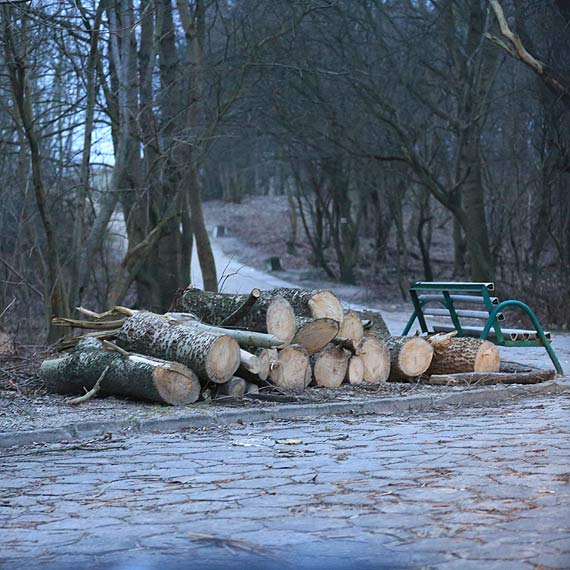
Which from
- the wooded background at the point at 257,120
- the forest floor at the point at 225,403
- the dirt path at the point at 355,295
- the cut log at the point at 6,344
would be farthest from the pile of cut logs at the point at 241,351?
the wooded background at the point at 257,120

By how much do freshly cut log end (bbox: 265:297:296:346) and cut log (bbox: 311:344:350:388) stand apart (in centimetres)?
46

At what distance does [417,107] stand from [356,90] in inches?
118

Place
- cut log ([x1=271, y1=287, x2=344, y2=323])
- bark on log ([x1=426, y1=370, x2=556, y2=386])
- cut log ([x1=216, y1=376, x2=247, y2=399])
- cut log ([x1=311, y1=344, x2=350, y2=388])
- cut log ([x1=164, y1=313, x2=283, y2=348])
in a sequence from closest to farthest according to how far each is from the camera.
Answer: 1. cut log ([x1=216, y1=376, x2=247, y2=399])
2. cut log ([x1=164, y1=313, x2=283, y2=348])
3. cut log ([x1=311, y1=344, x2=350, y2=388])
4. cut log ([x1=271, y1=287, x2=344, y2=323])
5. bark on log ([x1=426, y1=370, x2=556, y2=386])

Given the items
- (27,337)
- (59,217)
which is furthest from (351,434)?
(59,217)

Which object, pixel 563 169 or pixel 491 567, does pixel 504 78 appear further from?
pixel 491 567

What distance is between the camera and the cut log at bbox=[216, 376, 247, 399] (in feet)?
31.0

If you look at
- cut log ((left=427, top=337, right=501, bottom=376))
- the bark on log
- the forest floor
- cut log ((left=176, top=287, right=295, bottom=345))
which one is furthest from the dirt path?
cut log ((left=427, top=337, right=501, bottom=376))

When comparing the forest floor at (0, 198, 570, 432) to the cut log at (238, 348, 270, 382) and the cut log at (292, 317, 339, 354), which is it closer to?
the cut log at (238, 348, 270, 382)

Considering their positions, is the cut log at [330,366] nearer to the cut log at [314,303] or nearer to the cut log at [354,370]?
the cut log at [354,370]

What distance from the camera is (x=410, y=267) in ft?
121

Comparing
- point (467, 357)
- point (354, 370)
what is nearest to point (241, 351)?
point (354, 370)

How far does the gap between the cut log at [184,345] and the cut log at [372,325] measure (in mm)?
2401

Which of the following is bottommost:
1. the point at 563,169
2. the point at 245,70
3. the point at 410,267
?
the point at 410,267

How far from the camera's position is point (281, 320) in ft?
33.4
